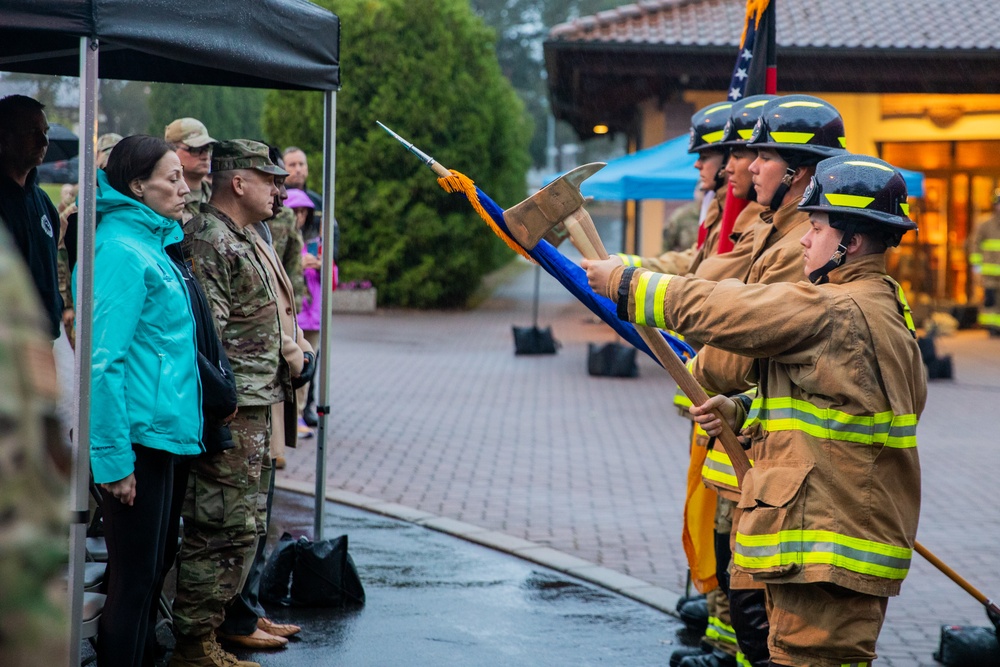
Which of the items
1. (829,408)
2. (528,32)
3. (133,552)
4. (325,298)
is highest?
(528,32)

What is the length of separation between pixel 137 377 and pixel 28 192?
1.47 metres

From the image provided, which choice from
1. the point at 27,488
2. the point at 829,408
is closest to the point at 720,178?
the point at 829,408

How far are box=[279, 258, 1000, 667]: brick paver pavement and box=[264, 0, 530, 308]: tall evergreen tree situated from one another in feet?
19.5

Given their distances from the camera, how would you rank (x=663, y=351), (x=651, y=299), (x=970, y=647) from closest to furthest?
(x=651, y=299)
(x=663, y=351)
(x=970, y=647)

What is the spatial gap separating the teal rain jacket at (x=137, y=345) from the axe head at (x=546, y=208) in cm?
111

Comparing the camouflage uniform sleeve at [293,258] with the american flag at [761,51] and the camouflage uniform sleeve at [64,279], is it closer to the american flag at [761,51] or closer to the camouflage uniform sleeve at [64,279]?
the camouflage uniform sleeve at [64,279]

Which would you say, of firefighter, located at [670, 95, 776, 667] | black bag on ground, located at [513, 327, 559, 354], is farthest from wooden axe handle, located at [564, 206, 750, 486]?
black bag on ground, located at [513, 327, 559, 354]

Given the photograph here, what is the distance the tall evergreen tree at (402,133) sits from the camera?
2194 centimetres

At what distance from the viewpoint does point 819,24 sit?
699 inches

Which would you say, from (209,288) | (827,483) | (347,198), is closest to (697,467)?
(827,483)

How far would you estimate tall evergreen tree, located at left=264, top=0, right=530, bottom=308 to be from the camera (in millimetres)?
21938

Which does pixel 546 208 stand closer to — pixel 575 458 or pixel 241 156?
pixel 241 156

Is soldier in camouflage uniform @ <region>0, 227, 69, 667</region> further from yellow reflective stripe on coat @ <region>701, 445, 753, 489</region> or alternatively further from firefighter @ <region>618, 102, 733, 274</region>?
firefighter @ <region>618, 102, 733, 274</region>

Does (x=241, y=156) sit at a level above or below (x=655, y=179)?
below
